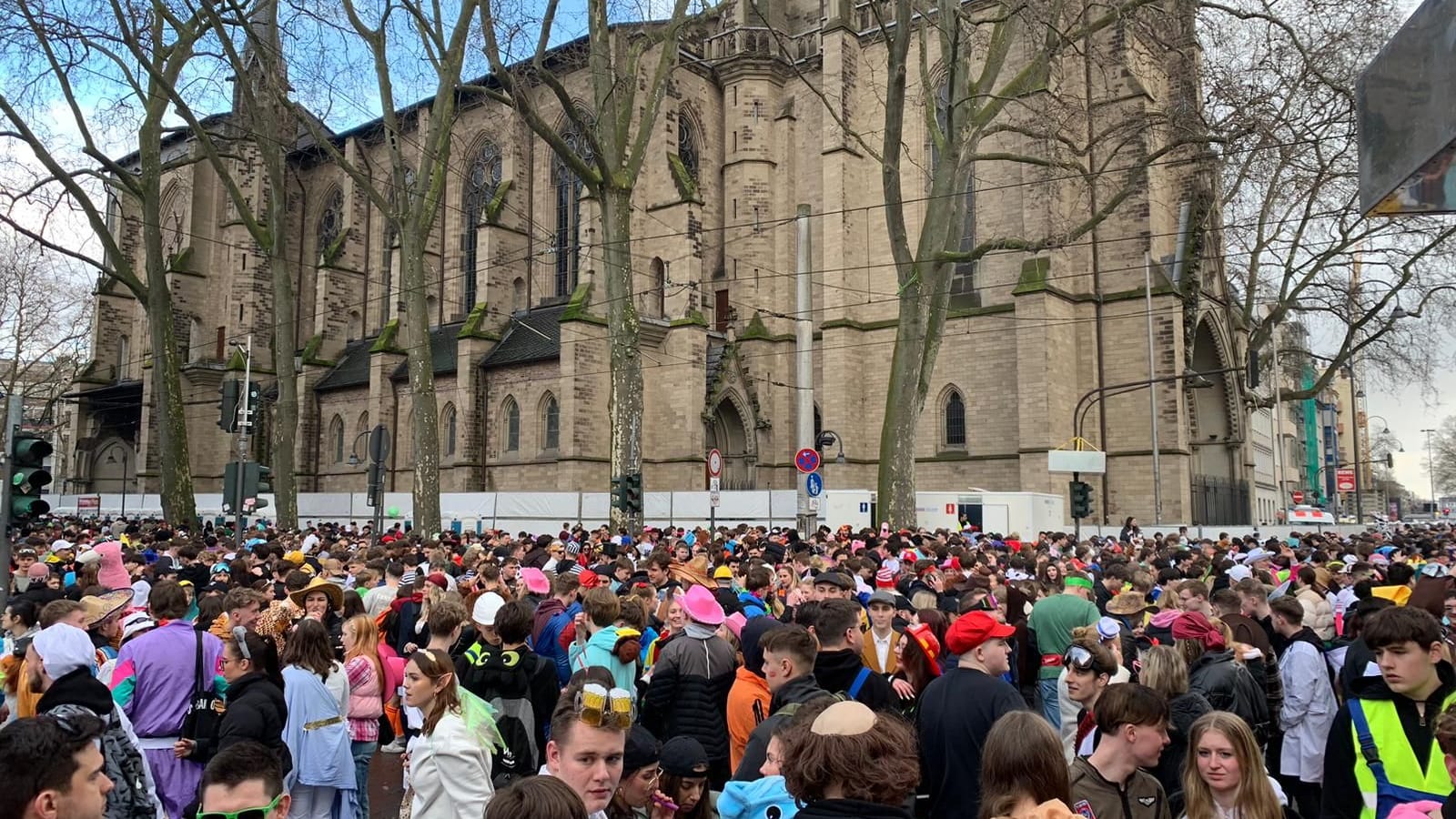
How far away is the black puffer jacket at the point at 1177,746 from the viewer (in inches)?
161

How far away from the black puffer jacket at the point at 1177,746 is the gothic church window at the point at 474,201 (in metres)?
36.2

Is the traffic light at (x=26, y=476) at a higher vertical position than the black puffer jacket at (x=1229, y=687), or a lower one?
higher

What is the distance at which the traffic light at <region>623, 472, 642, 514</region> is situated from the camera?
65.6 feet

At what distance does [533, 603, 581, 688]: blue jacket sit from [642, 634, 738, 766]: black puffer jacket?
203 centimetres

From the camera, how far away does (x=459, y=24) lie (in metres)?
20.8

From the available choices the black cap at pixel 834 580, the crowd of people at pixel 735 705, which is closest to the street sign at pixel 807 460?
the crowd of people at pixel 735 705

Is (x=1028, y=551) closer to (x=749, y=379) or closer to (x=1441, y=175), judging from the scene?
(x=1441, y=175)

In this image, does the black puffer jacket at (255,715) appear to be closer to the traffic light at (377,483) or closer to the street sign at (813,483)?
the traffic light at (377,483)

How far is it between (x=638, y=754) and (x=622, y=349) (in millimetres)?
17382

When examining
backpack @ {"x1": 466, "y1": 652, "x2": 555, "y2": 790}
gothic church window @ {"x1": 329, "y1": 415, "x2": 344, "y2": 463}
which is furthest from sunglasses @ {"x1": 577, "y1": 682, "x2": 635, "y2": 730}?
gothic church window @ {"x1": 329, "y1": 415, "x2": 344, "y2": 463}

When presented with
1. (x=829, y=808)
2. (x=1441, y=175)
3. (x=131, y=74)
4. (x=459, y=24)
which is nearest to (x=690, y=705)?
(x=829, y=808)

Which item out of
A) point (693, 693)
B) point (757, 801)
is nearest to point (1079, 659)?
point (693, 693)

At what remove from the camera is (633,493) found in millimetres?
20062

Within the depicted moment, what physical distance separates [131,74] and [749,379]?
18836 mm
